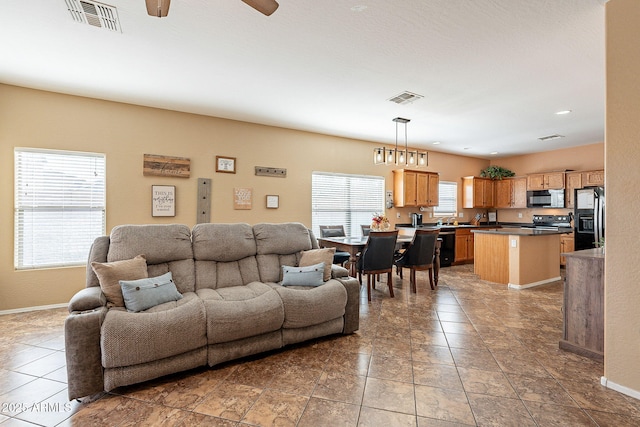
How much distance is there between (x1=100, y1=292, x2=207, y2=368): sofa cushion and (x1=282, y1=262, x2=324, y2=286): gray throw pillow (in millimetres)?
922

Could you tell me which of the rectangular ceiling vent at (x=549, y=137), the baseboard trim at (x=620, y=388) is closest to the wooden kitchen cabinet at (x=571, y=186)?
the rectangular ceiling vent at (x=549, y=137)

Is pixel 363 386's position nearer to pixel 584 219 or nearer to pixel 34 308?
pixel 34 308

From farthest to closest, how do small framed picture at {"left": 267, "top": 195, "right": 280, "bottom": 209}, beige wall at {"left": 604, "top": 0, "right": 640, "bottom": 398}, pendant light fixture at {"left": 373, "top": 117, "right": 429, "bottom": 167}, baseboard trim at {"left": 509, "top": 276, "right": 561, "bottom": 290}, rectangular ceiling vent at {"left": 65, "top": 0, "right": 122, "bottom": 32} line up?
small framed picture at {"left": 267, "top": 195, "right": 280, "bottom": 209} → baseboard trim at {"left": 509, "top": 276, "right": 561, "bottom": 290} → pendant light fixture at {"left": 373, "top": 117, "right": 429, "bottom": 167} → rectangular ceiling vent at {"left": 65, "top": 0, "right": 122, "bottom": 32} → beige wall at {"left": 604, "top": 0, "right": 640, "bottom": 398}

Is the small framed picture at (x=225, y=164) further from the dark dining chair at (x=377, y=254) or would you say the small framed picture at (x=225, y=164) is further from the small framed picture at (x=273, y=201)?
the dark dining chair at (x=377, y=254)

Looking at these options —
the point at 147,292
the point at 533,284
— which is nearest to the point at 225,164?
the point at 147,292

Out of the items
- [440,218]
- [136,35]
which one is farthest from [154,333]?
[440,218]

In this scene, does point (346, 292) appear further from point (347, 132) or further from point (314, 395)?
point (347, 132)

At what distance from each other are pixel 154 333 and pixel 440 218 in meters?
6.84

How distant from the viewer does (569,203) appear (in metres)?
6.56

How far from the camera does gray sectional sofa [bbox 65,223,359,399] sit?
78.6 inches

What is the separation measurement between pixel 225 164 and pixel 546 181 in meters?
6.95

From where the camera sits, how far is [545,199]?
693cm

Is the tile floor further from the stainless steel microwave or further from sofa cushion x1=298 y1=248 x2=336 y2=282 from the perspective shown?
the stainless steel microwave

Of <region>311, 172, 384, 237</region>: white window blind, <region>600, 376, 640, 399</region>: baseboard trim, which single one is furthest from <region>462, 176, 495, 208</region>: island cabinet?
<region>600, 376, 640, 399</region>: baseboard trim
